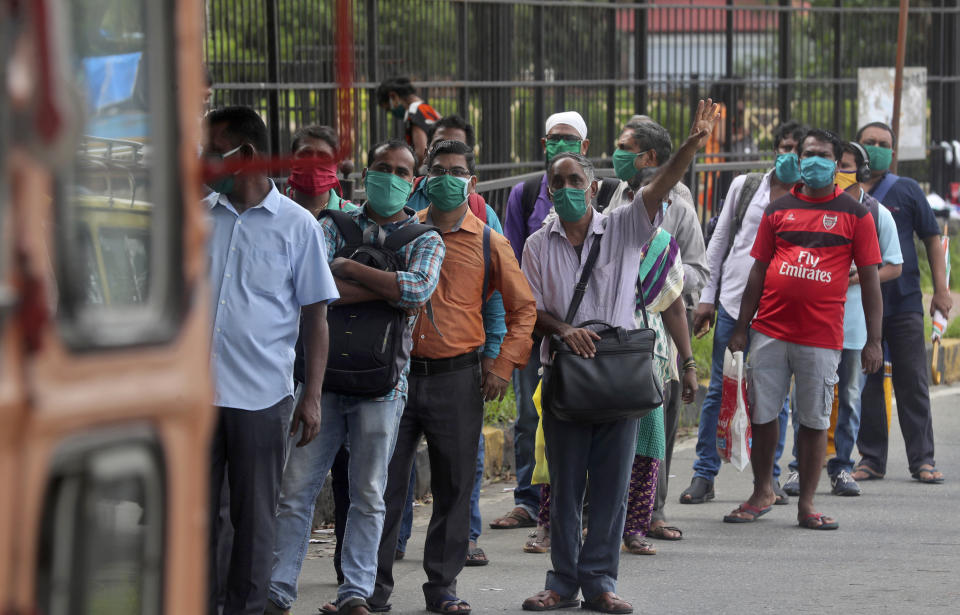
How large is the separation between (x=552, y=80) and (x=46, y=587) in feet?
34.1

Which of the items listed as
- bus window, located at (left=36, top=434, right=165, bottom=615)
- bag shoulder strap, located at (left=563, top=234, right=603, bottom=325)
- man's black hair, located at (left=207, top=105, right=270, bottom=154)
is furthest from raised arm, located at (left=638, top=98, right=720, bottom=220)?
bus window, located at (left=36, top=434, right=165, bottom=615)

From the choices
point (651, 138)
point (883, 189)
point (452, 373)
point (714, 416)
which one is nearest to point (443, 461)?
point (452, 373)

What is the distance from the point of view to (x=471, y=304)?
5.84m

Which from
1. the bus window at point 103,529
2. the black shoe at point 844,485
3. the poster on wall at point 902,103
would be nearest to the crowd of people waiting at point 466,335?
the black shoe at point 844,485

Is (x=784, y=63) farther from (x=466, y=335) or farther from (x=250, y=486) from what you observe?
(x=250, y=486)

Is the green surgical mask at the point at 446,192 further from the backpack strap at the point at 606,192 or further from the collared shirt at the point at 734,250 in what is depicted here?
the collared shirt at the point at 734,250

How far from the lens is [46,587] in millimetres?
1904

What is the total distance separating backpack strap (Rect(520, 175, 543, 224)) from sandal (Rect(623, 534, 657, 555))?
60.6 inches

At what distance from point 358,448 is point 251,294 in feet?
2.90

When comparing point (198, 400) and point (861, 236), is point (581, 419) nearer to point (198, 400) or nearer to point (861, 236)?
point (861, 236)

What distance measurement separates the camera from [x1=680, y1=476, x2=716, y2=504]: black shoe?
26.3ft

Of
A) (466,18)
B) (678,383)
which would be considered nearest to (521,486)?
(678,383)

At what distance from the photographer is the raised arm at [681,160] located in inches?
204

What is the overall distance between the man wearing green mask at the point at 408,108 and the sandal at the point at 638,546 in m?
3.08
